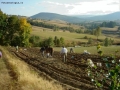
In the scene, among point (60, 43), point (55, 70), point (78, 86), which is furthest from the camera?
point (60, 43)

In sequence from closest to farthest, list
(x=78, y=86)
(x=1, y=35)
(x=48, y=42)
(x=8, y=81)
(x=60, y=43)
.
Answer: (x=8, y=81) → (x=78, y=86) → (x=1, y=35) → (x=48, y=42) → (x=60, y=43)

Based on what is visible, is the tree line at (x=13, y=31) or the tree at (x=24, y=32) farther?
the tree at (x=24, y=32)

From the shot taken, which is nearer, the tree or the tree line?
the tree line

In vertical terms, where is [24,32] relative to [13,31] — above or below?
below

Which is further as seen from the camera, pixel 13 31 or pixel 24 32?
pixel 13 31

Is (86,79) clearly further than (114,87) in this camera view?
Yes

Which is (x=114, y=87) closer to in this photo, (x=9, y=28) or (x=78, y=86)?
(x=78, y=86)

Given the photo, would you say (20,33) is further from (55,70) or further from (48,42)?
(55,70)

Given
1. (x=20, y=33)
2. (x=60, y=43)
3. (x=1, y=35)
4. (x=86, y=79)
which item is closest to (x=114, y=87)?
(x=86, y=79)

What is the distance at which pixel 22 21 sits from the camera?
70.4 m

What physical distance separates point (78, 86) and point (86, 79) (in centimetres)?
210

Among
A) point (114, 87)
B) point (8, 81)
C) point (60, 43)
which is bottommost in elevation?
point (60, 43)

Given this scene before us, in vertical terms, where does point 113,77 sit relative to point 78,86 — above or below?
above

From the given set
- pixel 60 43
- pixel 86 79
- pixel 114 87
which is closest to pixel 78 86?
pixel 86 79
